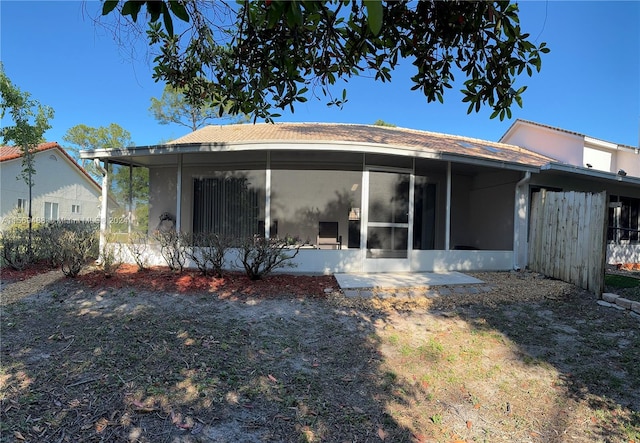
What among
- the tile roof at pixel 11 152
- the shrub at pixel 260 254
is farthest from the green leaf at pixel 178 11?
the tile roof at pixel 11 152

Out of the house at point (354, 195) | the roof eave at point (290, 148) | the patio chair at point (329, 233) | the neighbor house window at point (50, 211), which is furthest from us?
the neighbor house window at point (50, 211)

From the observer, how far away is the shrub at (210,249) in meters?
6.76

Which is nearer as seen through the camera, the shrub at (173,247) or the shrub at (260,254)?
the shrub at (260,254)

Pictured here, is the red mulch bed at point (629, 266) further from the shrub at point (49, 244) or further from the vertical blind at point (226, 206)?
the shrub at point (49, 244)

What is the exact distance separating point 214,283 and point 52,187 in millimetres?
20623

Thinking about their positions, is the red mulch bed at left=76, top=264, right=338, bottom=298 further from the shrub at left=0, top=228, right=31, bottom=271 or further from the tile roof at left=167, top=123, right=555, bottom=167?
the tile roof at left=167, top=123, right=555, bottom=167

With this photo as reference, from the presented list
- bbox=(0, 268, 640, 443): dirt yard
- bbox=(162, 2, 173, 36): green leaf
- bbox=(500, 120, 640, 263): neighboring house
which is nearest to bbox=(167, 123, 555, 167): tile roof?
bbox=(500, 120, 640, 263): neighboring house

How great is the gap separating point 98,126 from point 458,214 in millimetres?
33212

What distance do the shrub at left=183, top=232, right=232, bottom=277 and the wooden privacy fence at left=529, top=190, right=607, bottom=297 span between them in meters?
6.92

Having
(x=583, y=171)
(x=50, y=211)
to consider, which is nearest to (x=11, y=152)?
(x=50, y=211)

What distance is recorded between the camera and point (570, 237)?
711cm

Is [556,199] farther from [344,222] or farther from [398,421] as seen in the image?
[398,421]

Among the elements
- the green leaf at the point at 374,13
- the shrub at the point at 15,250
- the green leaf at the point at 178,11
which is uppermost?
the green leaf at the point at 178,11

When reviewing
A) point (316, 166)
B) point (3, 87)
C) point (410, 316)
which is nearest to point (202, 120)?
point (3, 87)
